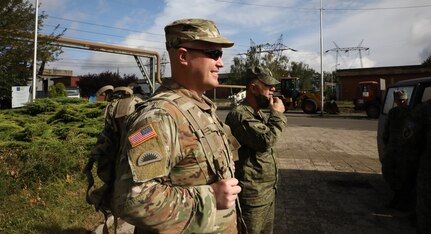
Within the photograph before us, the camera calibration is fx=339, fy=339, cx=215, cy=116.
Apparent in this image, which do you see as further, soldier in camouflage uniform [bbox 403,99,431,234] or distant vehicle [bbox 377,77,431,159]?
distant vehicle [bbox 377,77,431,159]

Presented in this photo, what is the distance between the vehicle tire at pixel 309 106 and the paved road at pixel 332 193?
13.2 metres

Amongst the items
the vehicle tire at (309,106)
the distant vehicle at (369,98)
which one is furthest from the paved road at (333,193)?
the vehicle tire at (309,106)

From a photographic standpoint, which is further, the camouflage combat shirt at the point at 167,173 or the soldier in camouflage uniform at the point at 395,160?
the soldier in camouflage uniform at the point at 395,160

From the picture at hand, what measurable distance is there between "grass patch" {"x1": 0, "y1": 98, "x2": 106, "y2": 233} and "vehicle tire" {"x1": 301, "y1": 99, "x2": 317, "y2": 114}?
677 inches

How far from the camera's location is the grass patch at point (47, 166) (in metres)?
3.71

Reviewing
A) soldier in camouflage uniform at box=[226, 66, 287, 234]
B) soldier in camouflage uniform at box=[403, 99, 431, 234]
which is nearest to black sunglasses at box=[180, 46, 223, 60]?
soldier in camouflage uniform at box=[226, 66, 287, 234]

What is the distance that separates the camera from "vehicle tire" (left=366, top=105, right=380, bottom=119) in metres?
19.4

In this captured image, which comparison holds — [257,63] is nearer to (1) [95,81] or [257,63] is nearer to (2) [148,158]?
(1) [95,81]

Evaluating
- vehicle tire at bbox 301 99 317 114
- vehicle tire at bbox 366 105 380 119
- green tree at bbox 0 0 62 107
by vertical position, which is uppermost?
green tree at bbox 0 0 62 107

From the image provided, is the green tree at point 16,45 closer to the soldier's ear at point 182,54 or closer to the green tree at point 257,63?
the soldier's ear at point 182,54

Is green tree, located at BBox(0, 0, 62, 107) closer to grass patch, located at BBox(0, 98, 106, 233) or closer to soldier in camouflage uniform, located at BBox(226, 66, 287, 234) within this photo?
grass patch, located at BBox(0, 98, 106, 233)

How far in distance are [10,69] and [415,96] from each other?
41.2ft

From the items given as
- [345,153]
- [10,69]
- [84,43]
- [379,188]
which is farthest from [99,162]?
[84,43]

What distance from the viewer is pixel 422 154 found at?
2498 mm
